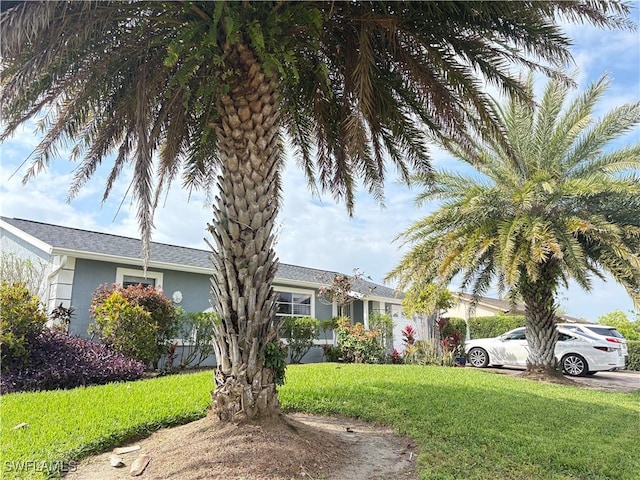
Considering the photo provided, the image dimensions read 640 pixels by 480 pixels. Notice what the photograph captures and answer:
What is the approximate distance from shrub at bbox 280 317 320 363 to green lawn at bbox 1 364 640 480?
533 cm

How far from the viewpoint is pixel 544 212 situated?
1197cm

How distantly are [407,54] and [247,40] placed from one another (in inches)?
83.9

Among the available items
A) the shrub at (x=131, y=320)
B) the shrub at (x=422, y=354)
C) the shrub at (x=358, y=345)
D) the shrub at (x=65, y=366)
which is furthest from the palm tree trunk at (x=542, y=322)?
the shrub at (x=65, y=366)

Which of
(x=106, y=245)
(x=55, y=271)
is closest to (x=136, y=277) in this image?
(x=106, y=245)

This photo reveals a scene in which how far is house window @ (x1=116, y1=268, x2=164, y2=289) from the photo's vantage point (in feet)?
39.9

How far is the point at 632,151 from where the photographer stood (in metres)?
11.3

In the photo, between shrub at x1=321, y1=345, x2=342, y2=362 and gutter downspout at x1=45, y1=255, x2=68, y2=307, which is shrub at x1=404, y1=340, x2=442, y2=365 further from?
gutter downspout at x1=45, y1=255, x2=68, y2=307

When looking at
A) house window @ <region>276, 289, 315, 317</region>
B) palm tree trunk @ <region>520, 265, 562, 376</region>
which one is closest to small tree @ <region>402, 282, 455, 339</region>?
palm tree trunk @ <region>520, 265, 562, 376</region>

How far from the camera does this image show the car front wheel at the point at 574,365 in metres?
14.8

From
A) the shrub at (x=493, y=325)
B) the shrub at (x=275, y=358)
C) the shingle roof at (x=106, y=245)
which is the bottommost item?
the shrub at (x=275, y=358)

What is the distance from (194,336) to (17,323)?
5004 mm

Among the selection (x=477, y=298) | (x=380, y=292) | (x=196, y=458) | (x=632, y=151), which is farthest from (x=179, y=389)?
(x=380, y=292)

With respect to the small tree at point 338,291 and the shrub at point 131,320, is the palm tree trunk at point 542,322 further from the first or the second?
the shrub at point 131,320

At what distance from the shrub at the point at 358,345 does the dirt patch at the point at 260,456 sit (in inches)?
401
